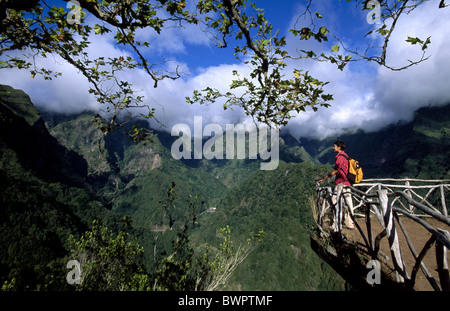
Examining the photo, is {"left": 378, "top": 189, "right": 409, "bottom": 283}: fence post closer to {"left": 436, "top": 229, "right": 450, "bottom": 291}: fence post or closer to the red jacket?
{"left": 436, "top": 229, "right": 450, "bottom": 291}: fence post

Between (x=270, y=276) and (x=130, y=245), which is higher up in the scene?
(x=130, y=245)

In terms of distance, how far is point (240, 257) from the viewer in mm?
6570

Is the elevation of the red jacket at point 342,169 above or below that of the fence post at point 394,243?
above

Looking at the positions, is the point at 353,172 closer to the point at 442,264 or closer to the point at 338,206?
the point at 338,206

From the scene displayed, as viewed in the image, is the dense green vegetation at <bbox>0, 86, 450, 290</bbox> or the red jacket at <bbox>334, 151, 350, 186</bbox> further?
the red jacket at <bbox>334, 151, 350, 186</bbox>

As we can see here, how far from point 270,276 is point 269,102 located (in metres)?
107

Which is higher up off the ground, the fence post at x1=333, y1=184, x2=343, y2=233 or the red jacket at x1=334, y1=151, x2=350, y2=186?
the red jacket at x1=334, y1=151, x2=350, y2=186

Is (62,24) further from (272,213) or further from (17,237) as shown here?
(272,213)

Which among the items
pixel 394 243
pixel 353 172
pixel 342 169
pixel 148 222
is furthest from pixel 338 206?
pixel 148 222

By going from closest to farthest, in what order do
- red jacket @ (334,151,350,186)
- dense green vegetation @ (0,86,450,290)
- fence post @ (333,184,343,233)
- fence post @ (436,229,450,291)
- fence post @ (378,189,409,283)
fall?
fence post @ (436,229,450,291) → fence post @ (378,189,409,283) → fence post @ (333,184,343,233) → dense green vegetation @ (0,86,450,290) → red jacket @ (334,151,350,186)

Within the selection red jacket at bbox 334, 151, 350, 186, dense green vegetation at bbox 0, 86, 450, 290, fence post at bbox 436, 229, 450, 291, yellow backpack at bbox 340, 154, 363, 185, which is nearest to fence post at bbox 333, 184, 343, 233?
red jacket at bbox 334, 151, 350, 186

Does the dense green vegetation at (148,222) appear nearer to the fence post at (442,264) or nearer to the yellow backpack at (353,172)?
the yellow backpack at (353,172)

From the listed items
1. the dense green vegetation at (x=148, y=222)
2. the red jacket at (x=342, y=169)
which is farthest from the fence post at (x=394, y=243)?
the red jacket at (x=342, y=169)

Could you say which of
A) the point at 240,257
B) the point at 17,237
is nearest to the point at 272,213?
the point at 17,237
